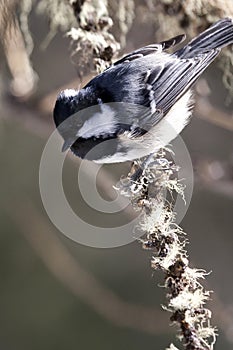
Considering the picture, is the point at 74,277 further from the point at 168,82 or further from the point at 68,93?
the point at 68,93

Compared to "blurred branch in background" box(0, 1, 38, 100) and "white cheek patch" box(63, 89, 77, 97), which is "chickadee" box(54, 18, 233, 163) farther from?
"blurred branch in background" box(0, 1, 38, 100)

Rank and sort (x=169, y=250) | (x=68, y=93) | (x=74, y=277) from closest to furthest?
(x=169, y=250), (x=68, y=93), (x=74, y=277)

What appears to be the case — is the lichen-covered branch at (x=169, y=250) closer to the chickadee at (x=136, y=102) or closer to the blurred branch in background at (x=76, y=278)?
the chickadee at (x=136, y=102)

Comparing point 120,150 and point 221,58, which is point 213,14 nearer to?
point 221,58

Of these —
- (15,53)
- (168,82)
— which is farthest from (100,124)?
(15,53)

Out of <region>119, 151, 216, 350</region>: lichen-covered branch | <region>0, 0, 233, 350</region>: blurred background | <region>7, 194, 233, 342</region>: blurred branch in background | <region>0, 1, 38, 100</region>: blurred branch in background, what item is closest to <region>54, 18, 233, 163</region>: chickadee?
<region>119, 151, 216, 350</region>: lichen-covered branch

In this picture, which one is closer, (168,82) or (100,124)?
(100,124)
